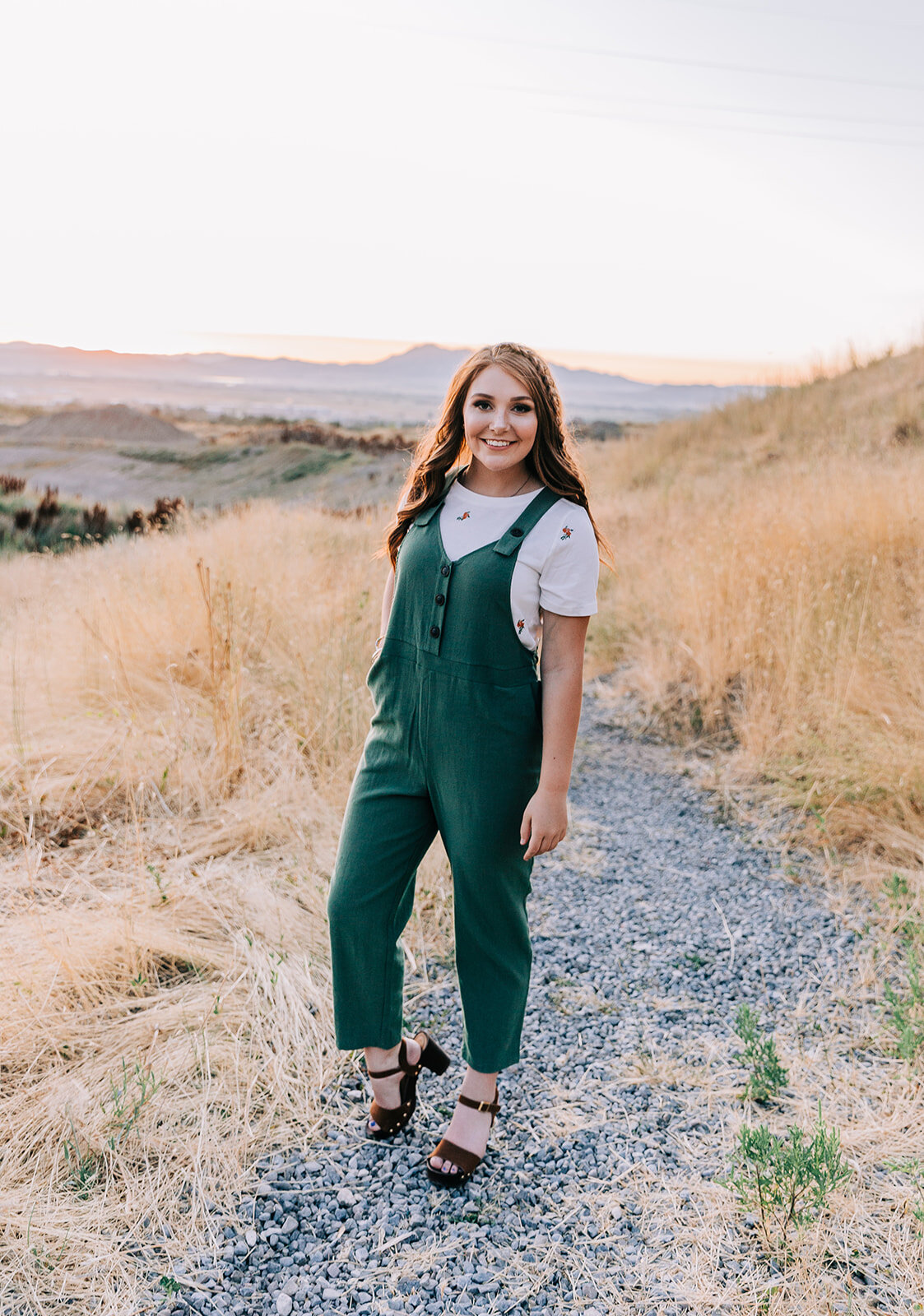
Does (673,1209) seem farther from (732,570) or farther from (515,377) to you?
(732,570)

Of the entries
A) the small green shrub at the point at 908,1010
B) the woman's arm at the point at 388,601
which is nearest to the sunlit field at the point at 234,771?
the small green shrub at the point at 908,1010

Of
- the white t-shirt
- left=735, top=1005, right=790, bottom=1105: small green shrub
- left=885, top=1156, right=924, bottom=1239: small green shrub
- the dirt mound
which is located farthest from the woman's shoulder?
the dirt mound

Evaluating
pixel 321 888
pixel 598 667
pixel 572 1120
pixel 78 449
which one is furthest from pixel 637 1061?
pixel 78 449

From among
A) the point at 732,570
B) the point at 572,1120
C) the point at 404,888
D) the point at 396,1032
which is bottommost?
the point at 572,1120

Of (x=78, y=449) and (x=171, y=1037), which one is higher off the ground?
(x=78, y=449)

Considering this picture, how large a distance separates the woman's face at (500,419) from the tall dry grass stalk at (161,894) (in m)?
1.53

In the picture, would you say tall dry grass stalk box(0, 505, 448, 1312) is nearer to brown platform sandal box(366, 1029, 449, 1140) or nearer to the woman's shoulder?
brown platform sandal box(366, 1029, 449, 1140)

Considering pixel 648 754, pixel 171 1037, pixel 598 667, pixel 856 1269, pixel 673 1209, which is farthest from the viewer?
pixel 598 667

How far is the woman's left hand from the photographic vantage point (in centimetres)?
169

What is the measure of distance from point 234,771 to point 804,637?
107 inches

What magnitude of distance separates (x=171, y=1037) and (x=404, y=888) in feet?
2.86

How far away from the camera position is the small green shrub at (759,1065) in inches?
85.2

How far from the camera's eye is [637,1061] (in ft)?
7.61

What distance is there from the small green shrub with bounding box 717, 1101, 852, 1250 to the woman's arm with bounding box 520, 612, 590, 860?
793 mm
